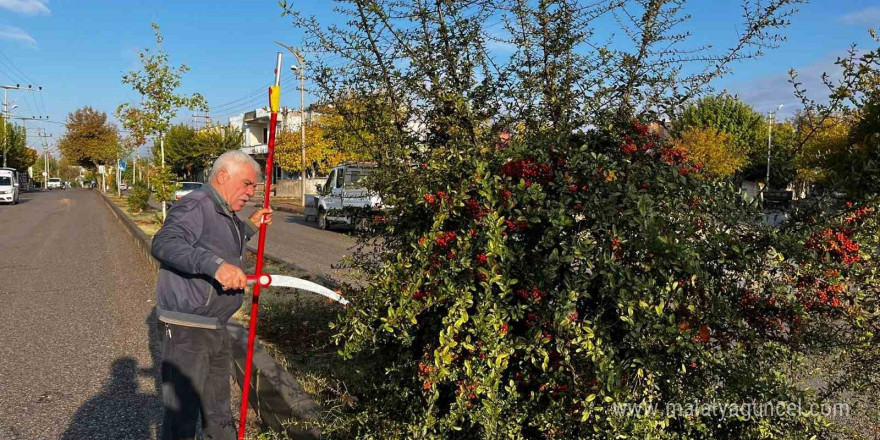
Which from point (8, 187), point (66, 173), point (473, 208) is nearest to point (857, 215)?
point (473, 208)

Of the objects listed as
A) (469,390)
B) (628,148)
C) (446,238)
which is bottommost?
(469,390)

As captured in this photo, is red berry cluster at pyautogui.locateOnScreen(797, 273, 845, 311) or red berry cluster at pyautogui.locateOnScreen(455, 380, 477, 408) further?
red berry cluster at pyautogui.locateOnScreen(455, 380, 477, 408)

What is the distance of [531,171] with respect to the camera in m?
2.70

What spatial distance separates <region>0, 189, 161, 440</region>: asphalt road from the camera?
4.33 meters

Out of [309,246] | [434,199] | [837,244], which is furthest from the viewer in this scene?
[309,246]

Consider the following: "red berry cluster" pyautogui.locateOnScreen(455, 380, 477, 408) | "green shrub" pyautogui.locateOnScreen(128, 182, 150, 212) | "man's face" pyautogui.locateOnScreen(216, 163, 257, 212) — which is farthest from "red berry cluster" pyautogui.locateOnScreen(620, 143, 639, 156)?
"green shrub" pyautogui.locateOnScreen(128, 182, 150, 212)

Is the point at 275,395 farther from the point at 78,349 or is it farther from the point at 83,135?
the point at 83,135

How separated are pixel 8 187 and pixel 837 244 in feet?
141

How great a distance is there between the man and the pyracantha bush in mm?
901

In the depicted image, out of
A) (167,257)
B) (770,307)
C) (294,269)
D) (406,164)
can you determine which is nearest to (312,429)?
(167,257)

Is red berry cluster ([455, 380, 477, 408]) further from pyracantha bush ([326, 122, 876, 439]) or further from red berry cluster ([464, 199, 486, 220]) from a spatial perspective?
red berry cluster ([464, 199, 486, 220])

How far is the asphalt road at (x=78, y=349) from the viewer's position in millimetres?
4332

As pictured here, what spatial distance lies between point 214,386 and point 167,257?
3.01 feet

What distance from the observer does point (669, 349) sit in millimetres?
2180
